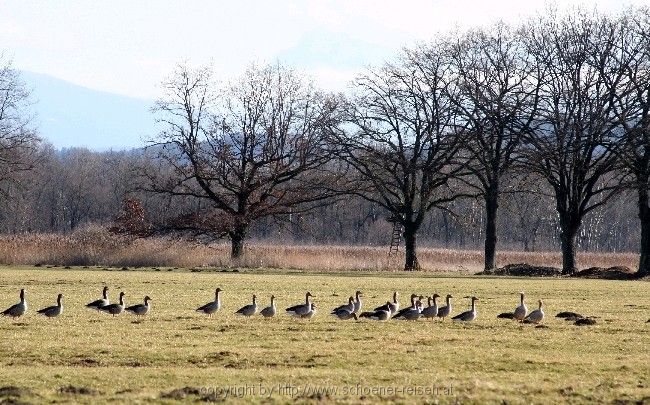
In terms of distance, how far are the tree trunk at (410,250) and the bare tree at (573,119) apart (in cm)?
933

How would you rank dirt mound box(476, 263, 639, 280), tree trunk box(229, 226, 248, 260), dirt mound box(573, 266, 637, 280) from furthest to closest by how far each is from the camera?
tree trunk box(229, 226, 248, 260) → dirt mound box(476, 263, 639, 280) → dirt mound box(573, 266, 637, 280)

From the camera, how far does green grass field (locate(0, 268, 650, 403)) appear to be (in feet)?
46.5

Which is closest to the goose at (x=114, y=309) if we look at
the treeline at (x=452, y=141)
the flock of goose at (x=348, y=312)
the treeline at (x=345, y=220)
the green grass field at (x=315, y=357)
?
the flock of goose at (x=348, y=312)

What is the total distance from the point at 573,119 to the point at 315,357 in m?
45.1

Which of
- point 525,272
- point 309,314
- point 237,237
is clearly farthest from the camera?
point 237,237

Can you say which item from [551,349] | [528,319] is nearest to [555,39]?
[528,319]

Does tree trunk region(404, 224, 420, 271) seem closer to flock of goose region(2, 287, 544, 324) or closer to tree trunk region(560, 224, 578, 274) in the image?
tree trunk region(560, 224, 578, 274)

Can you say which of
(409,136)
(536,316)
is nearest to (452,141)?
(409,136)

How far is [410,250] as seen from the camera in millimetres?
65562

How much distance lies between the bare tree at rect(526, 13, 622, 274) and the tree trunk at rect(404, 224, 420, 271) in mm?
9326

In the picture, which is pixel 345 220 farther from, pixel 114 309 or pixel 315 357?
pixel 315 357

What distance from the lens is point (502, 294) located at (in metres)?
36.9

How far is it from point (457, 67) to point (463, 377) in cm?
5097

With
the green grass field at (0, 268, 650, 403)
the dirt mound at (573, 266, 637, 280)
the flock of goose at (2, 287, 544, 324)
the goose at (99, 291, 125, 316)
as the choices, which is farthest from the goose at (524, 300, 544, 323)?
the dirt mound at (573, 266, 637, 280)
